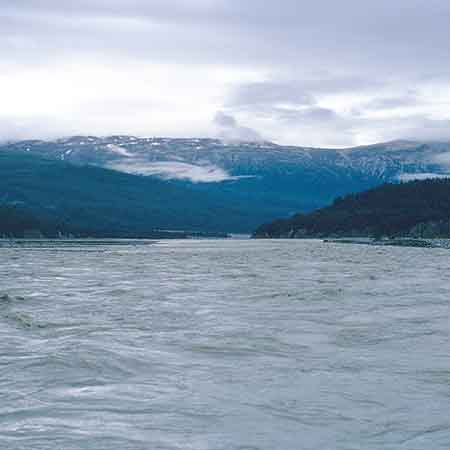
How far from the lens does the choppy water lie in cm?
1895

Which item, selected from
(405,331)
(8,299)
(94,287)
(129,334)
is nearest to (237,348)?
(129,334)

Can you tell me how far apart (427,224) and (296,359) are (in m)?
166

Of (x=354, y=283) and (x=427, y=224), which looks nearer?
(x=354, y=283)

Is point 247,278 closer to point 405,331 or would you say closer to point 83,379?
point 405,331

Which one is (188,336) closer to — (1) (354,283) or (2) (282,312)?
(2) (282,312)

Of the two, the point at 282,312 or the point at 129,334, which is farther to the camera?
the point at 282,312

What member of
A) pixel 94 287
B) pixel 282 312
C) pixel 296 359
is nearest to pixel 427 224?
pixel 94 287

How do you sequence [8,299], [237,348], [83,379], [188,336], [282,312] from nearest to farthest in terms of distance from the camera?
[83,379] → [237,348] → [188,336] → [282,312] → [8,299]

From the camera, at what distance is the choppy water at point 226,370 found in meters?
19.0

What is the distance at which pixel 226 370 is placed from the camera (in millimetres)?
25750

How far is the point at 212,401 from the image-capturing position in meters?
21.6

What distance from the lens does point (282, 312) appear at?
40688 millimetres

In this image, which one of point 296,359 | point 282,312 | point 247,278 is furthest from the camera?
point 247,278

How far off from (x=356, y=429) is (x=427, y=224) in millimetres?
173834
